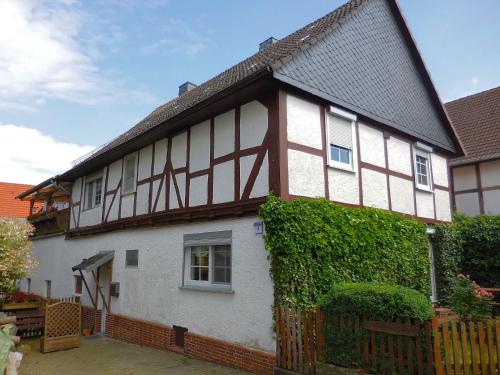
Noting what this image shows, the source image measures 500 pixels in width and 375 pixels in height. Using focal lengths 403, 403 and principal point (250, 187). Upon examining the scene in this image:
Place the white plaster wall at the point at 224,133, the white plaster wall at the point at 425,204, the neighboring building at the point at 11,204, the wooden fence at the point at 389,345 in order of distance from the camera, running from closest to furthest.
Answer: the wooden fence at the point at 389,345 → the white plaster wall at the point at 224,133 → the white plaster wall at the point at 425,204 → the neighboring building at the point at 11,204

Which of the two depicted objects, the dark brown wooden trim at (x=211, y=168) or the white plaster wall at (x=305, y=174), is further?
the dark brown wooden trim at (x=211, y=168)

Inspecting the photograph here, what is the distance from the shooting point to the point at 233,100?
29.0 feet

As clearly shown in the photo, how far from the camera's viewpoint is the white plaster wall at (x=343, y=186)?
29.3ft

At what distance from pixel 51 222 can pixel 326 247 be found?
50.3 feet

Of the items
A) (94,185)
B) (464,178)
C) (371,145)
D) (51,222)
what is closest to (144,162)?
(94,185)

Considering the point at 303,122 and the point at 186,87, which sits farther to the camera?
the point at 186,87

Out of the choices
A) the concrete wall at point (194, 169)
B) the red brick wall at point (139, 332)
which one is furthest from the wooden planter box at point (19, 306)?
the concrete wall at point (194, 169)

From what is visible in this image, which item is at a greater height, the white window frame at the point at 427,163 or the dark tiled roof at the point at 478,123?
the dark tiled roof at the point at 478,123

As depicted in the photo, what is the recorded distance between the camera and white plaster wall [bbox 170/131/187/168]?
416 inches

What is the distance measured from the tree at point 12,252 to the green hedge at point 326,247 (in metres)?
10.0

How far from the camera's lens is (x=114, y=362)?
9109 mm

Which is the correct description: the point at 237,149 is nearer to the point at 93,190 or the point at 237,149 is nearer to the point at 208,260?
the point at 208,260

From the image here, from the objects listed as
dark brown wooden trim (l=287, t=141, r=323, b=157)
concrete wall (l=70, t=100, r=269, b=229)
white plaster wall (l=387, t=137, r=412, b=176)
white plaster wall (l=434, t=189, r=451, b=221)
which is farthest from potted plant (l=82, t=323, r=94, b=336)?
white plaster wall (l=434, t=189, r=451, b=221)

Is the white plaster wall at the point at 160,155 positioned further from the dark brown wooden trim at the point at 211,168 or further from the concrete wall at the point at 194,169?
the dark brown wooden trim at the point at 211,168
